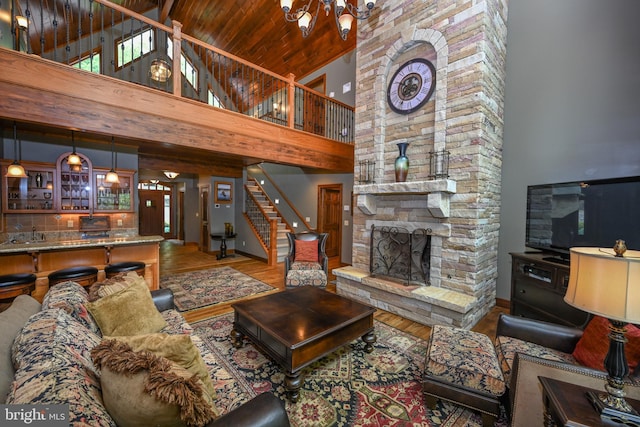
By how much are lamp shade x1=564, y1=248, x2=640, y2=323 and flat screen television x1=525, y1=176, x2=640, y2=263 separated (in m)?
1.70

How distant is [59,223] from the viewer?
4645 mm

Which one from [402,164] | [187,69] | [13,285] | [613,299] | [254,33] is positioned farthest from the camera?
[187,69]

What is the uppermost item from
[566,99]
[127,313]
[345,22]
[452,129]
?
[345,22]

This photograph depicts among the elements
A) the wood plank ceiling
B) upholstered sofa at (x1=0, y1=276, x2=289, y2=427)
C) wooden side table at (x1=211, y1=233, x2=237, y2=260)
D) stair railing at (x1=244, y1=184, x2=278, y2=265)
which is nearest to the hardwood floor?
wooden side table at (x1=211, y1=233, x2=237, y2=260)

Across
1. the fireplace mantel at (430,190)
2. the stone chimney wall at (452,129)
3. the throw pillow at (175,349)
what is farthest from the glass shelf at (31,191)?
the fireplace mantel at (430,190)

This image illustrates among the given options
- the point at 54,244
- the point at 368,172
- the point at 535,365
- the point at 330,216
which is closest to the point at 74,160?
the point at 54,244

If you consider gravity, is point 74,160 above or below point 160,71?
below

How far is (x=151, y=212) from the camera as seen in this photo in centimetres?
998

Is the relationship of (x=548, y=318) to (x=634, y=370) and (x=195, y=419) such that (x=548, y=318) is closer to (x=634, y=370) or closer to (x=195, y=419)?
(x=634, y=370)

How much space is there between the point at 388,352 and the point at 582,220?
92.8 inches

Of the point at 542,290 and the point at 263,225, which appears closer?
the point at 542,290

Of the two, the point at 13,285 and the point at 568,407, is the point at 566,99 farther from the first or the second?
the point at 13,285

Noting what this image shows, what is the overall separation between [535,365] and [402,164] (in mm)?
2658

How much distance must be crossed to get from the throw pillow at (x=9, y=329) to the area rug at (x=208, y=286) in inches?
84.4
